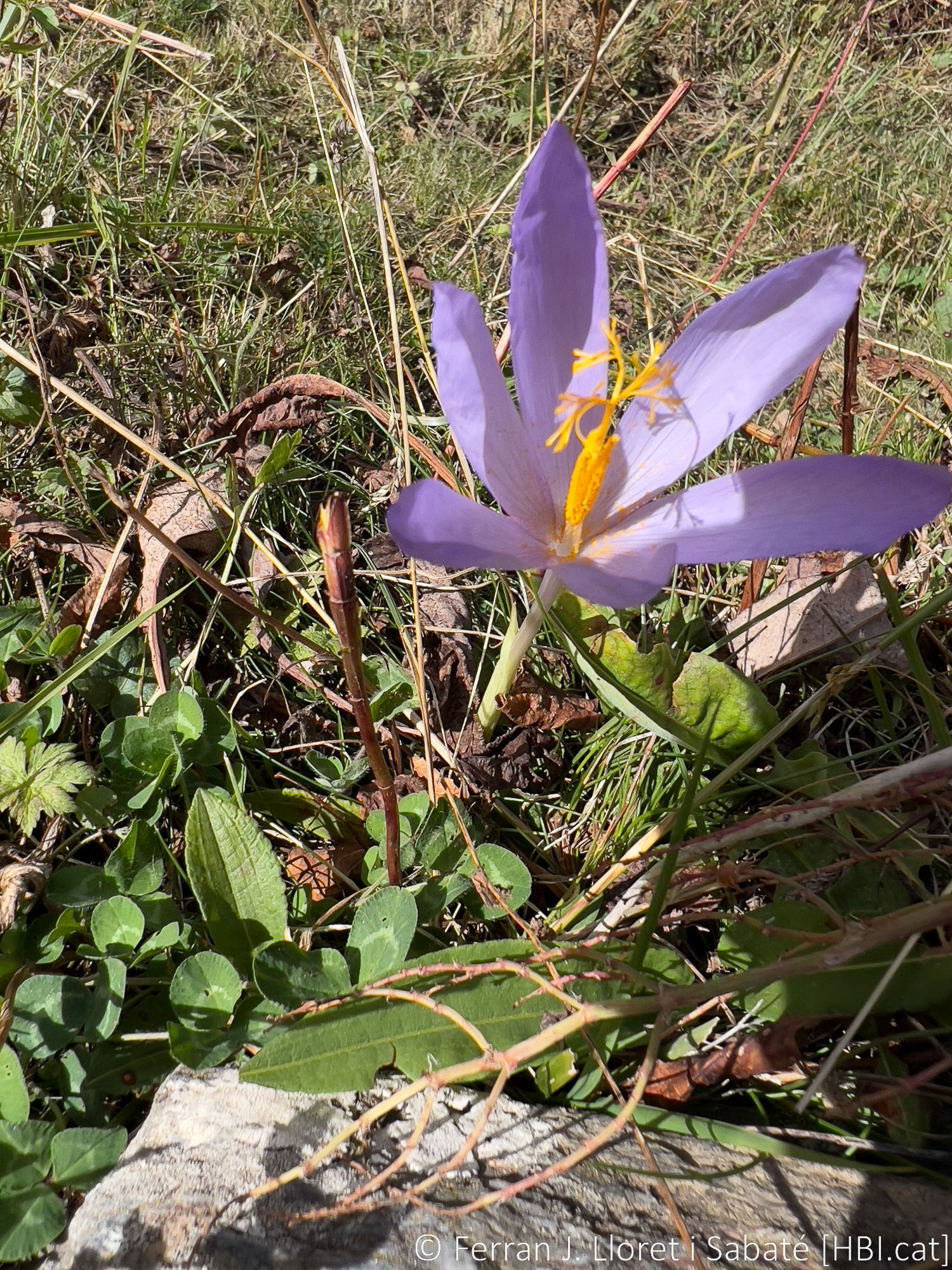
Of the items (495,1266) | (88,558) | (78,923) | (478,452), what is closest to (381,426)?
(88,558)

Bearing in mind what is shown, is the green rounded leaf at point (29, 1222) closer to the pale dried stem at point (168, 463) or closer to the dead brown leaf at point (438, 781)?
the dead brown leaf at point (438, 781)

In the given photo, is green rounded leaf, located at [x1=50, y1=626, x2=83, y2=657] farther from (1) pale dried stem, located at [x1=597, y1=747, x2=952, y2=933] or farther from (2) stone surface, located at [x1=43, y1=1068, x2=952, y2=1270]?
(1) pale dried stem, located at [x1=597, y1=747, x2=952, y2=933]

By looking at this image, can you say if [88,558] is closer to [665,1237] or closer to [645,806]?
[645,806]

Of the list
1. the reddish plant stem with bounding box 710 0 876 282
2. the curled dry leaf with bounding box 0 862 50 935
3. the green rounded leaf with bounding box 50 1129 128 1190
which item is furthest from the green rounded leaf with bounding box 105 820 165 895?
the reddish plant stem with bounding box 710 0 876 282

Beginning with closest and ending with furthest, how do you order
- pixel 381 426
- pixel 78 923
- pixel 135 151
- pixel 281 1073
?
1. pixel 281 1073
2. pixel 78 923
3. pixel 381 426
4. pixel 135 151

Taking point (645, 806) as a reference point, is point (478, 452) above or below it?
above

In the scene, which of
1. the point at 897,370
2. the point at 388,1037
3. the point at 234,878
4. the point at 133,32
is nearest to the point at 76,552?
the point at 234,878

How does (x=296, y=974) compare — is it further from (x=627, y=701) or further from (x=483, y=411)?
(x=483, y=411)
